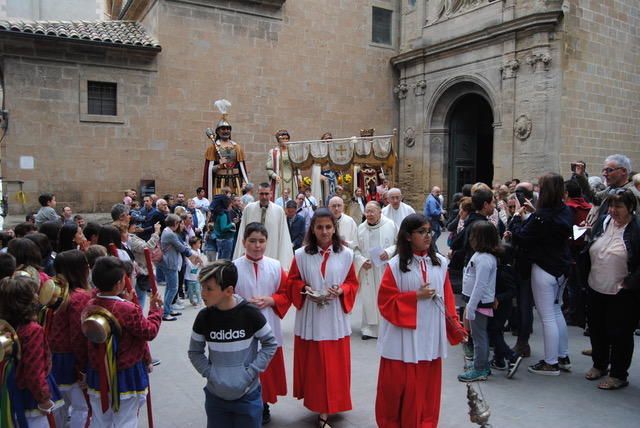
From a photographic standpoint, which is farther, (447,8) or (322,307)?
(447,8)

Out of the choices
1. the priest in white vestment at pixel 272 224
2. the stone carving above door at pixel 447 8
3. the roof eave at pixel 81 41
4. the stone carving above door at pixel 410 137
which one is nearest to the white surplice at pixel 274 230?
the priest in white vestment at pixel 272 224

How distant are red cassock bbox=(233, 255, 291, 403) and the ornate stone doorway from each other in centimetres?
1564

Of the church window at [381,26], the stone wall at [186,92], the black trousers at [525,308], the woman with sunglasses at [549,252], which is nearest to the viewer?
the woman with sunglasses at [549,252]

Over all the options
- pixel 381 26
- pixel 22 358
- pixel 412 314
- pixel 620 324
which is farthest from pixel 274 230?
pixel 381 26

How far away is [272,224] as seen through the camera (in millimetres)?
6879

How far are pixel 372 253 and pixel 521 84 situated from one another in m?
11.0

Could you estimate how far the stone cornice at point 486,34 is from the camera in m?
14.4

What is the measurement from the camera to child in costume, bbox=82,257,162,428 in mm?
3086

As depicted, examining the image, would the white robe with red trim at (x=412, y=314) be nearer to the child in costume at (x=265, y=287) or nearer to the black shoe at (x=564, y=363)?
the child in costume at (x=265, y=287)

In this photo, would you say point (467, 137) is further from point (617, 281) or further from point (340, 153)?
point (617, 281)

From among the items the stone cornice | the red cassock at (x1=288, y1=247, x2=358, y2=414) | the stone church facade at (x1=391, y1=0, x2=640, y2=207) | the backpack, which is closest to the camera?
the red cassock at (x1=288, y1=247, x2=358, y2=414)

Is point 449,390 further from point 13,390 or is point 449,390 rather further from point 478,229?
point 13,390

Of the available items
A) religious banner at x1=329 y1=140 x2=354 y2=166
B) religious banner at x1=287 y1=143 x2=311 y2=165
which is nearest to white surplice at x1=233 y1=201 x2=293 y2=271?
religious banner at x1=287 y1=143 x2=311 y2=165

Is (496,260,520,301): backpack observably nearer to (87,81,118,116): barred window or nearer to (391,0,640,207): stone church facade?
(391,0,640,207): stone church facade
